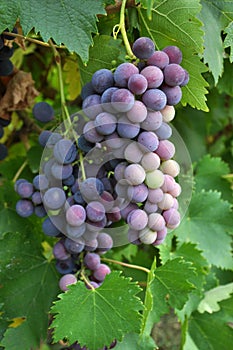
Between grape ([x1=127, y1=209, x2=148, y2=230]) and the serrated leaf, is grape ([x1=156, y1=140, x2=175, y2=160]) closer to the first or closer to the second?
grape ([x1=127, y1=209, x2=148, y2=230])

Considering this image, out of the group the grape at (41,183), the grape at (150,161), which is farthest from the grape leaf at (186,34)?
the grape at (41,183)

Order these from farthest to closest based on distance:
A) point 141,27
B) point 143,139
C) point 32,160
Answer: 1. point 32,160
2. point 141,27
3. point 143,139

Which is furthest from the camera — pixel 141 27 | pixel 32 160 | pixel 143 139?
pixel 32 160

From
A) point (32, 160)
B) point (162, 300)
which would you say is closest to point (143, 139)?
point (162, 300)

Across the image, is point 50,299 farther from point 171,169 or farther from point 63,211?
point 171,169

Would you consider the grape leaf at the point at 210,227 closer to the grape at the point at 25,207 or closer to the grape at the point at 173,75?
the grape at the point at 25,207

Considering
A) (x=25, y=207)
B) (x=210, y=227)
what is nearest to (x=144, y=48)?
(x=25, y=207)
